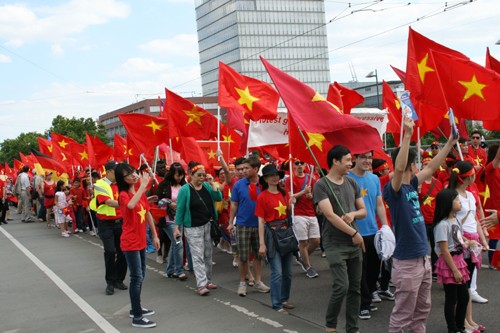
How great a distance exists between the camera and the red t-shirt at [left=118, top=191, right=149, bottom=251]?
6.76 meters

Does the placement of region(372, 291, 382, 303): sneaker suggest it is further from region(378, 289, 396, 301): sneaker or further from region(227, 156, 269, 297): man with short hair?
region(227, 156, 269, 297): man with short hair

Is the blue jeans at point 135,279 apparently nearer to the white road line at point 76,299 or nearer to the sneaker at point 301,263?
the white road line at point 76,299

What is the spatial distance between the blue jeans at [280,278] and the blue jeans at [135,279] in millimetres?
1498

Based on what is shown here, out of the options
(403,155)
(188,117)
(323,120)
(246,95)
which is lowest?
(403,155)

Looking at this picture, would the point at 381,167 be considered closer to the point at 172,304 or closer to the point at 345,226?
the point at 345,226

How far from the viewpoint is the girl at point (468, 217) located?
553 cm

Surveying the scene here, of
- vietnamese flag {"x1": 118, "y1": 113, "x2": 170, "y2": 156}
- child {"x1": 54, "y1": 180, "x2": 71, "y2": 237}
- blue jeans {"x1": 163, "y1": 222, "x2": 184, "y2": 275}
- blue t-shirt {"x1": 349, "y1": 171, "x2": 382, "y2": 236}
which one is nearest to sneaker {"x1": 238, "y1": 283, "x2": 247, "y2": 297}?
blue jeans {"x1": 163, "y1": 222, "x2": 184, "y2": 275}

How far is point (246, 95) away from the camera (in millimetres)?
9172

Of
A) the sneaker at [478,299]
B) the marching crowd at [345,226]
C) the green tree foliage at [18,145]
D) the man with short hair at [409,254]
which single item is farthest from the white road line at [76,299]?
the green tree foliage at [18,145]

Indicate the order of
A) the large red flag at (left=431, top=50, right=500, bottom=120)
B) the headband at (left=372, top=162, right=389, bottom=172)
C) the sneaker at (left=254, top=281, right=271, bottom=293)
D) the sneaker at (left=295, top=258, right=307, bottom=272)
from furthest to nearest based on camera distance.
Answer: the sneaker at (left=295, top=258, right=307, bottom=272) < the headband at (left=372, top=162, right=389, bottom=172) < the sneaker at (left=254, top=281, right=271, bottom=293) < the large red flag at (left=431, top=50, right=500, bottom=120)

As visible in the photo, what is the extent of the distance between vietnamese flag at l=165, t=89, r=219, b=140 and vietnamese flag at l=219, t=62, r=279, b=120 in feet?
6.52

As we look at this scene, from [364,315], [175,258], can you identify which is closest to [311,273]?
[175,258]

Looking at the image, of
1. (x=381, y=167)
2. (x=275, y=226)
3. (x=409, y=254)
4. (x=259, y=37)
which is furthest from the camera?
(x=259, y=37)

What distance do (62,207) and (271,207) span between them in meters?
11.8
